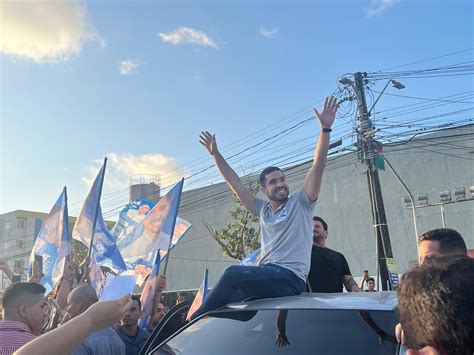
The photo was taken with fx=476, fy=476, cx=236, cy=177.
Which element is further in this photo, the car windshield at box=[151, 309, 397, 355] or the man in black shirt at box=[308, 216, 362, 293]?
the man in black shirt at box=[308, 216, 362, 293]

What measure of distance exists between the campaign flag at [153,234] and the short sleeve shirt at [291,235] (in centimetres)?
362

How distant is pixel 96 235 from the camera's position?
7.68 m

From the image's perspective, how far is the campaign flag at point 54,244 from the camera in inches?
278

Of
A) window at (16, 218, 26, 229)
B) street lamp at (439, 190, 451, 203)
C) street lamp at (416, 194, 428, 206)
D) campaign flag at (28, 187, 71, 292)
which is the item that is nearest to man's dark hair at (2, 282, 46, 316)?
campaign flag at (28, 187, 71, 292)

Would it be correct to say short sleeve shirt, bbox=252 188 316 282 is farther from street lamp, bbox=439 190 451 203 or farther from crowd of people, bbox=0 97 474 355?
street lamp, bbox=439 190 451 203

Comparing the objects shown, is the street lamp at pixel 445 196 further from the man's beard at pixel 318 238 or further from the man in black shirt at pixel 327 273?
the man in black shirt at pixel 327 273

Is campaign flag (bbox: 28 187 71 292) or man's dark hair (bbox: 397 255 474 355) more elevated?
campaign flag (bbox: 28 187 71 292)

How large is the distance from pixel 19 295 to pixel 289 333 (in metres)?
2.17

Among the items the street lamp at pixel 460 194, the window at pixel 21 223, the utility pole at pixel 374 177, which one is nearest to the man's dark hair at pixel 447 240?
the utility pole at pixel 374 177

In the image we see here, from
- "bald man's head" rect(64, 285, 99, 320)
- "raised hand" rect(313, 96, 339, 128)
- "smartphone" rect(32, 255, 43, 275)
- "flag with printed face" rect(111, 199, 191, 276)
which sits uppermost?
"raised hand" rect(313, 96, 339, 128)

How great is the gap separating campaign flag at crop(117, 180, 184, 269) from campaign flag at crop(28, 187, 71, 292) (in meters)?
0.89

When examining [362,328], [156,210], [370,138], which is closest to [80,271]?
[156,210]

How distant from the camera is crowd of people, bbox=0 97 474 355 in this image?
3.41 ft

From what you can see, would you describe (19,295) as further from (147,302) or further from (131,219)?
(131,219)
